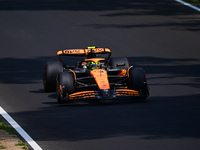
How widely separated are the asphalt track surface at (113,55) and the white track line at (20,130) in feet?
0.39

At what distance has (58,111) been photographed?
43.5 feet

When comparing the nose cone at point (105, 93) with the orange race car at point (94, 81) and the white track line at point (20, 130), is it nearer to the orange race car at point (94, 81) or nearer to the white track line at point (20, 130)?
the orange race car at point (94, 81)

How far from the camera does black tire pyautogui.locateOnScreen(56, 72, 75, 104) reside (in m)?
13.7

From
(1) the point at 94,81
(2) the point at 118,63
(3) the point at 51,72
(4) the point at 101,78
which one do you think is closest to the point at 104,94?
(4) the point at 101,78

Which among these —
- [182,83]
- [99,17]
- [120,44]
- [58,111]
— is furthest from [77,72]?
[99,17]

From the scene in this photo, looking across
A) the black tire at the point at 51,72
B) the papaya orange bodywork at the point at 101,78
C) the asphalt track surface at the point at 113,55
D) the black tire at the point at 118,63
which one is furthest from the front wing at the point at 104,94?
the black tire at the point at 118,63

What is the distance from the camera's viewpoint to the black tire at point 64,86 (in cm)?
1369

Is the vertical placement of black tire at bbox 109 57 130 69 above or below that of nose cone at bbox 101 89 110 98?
above

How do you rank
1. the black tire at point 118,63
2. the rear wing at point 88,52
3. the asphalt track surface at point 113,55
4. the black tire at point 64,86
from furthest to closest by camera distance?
the rear wing at point 88,52, the black tire at point 118,63, the black tire at point 64,86, the asphalt track surface at point 113,55

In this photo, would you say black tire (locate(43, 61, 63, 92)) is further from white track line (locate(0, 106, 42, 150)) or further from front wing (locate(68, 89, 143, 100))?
white track line (locate(0, 106, 42, 150))

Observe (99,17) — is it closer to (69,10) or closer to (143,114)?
(69,10)

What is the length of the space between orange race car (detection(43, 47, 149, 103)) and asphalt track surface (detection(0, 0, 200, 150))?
11.6 inches

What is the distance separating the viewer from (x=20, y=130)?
37.6ft

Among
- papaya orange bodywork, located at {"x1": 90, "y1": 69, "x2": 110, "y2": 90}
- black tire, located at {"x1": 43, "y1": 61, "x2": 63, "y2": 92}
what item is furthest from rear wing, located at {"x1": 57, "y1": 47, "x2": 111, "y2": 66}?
papaya orange bodywork, located at {"x1": 90, "y1": 69, "x2": 110, "y2": 90}
